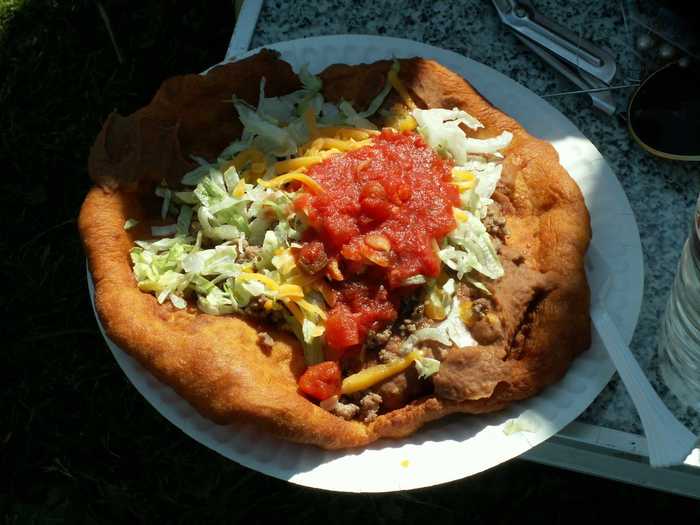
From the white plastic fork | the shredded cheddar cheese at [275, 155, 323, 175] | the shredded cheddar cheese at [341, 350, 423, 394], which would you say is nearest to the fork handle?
the white plastic fork

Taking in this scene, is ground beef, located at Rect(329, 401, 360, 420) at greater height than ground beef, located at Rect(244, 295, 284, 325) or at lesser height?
lesser

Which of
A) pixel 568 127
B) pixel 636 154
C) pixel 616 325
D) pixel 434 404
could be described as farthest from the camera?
pixel 636 154

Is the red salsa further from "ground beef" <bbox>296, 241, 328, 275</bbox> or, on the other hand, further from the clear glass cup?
the clear glass cup

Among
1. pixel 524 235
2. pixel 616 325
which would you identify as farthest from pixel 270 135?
pixel 616 325

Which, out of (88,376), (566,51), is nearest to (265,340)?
(88,376)

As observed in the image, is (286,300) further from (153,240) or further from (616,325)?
(616,325)
